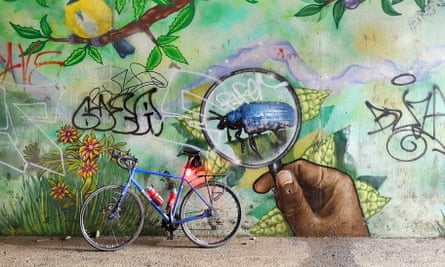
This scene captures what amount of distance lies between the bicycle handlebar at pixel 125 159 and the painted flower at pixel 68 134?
1.68ft

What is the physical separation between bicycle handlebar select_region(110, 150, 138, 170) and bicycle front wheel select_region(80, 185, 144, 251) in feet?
0.91

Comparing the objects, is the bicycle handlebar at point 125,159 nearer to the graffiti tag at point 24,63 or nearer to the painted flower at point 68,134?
the painted flower at point 68,134

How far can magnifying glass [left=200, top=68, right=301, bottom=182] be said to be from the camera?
18.9ft

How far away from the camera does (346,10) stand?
5629 millimetres

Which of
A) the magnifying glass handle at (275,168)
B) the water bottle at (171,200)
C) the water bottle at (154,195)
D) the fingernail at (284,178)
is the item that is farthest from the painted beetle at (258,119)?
the water bottle at (154,195)

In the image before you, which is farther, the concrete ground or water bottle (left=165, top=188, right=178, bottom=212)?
water bottle (left=165, top=188, right=178, bottom=212)

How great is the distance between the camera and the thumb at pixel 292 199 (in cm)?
582

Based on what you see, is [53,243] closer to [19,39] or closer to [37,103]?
[37,103]

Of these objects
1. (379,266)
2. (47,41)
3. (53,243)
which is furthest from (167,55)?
(379,266)

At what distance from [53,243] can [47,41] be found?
91.4 inches

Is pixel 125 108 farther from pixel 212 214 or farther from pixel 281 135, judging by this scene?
pixel 281 135

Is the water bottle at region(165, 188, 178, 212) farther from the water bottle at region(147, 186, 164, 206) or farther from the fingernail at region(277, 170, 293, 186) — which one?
the fingernail at region(277, 170, 293, 186)

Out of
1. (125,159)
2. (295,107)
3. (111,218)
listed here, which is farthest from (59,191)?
(295,107)

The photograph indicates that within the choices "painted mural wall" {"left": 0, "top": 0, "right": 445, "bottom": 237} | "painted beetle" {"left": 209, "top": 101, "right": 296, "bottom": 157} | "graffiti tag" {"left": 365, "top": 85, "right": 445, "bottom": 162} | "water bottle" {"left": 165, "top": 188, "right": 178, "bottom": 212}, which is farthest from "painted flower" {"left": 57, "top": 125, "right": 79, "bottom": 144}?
"graffiti tag" {"left": 365, "top": 85, "right": 445, "bottom": 162}
